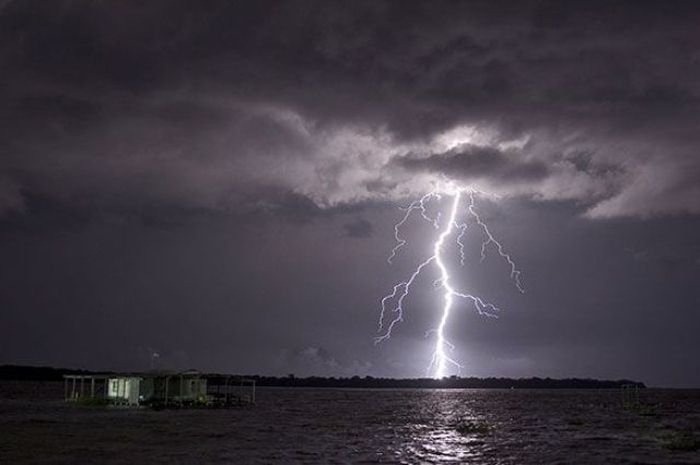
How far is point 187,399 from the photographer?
9456 centimetres

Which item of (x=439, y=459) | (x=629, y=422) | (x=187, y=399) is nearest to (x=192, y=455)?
(x=439, y=459)

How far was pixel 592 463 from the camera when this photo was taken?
148ft

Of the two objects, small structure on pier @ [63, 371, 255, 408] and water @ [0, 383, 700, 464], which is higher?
small structure on pier @ [63, 371, 255, 408]

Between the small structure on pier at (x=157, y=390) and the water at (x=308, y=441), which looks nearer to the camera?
the water at (x=308, y=441)

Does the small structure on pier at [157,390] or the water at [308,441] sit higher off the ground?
the small structure on pier at [157,390]

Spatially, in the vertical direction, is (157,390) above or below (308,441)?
above

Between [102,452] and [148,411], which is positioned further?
[148,411]

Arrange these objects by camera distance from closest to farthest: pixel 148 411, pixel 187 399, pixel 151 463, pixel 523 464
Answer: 1. pixel 151 463
2. pixel 523 464
3. pixel 148 411
4. pixel 187 399

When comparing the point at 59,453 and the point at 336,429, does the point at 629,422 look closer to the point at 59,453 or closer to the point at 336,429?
the point at 336,429

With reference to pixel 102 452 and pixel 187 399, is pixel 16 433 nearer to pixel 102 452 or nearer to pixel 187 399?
pixel 102 452

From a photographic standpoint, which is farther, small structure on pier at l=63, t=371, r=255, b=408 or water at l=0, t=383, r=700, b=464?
small structure on pier at l=63, t=371, r=255, b=408

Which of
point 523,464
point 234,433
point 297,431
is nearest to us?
point 523,464

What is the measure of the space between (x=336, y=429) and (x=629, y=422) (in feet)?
114

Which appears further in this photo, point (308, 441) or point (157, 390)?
point (157, 390)
